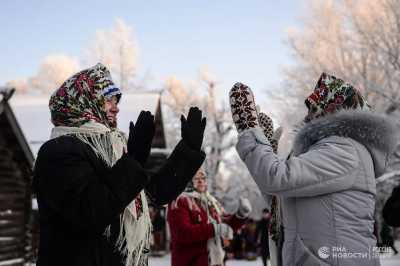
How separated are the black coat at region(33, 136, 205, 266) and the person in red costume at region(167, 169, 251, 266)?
2.68 m

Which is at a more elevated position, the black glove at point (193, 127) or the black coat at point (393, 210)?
the black glove at point (193, 127)

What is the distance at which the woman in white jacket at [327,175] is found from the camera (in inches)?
98.7

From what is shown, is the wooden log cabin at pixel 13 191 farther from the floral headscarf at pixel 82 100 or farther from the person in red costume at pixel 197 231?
the floral headscarf at pixel 82 100

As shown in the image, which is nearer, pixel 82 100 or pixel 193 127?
pixel 82 100

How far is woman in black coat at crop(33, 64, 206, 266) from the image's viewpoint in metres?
2.29

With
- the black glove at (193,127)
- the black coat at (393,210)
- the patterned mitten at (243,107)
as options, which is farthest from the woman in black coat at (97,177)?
the black coat at (393,210)

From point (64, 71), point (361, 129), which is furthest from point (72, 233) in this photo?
point (64, 71)

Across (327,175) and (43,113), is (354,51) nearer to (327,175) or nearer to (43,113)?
(43,113)

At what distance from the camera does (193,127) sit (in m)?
2.79

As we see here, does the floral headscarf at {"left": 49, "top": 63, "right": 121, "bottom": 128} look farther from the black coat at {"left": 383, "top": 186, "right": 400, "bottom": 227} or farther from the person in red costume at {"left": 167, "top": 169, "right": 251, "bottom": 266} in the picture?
the person in red costume at {"left": 167, "top": 169, "right": 251, "bottom": 266}

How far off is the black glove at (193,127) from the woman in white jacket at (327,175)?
0.19 metres

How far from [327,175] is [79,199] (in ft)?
3.83

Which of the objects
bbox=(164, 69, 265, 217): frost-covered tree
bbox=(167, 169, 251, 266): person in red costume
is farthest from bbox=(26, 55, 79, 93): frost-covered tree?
bbox=(167, 169, 251, 266): person in red costume

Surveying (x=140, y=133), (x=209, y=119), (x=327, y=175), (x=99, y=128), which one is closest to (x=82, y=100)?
(x=99, y=128)
